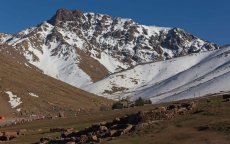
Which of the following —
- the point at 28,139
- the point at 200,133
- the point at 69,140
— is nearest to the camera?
the point at 200,133

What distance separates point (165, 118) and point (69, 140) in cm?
1209

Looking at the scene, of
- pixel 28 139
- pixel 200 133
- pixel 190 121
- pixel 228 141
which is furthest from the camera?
pixel 28 139

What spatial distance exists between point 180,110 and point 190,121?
6.86 meters

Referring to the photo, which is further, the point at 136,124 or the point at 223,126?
the point at 136,124

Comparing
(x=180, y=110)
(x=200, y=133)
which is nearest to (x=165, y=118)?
(x=180, y=110)

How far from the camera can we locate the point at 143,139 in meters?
53.8

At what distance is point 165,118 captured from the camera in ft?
209

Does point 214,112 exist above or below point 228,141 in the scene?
above

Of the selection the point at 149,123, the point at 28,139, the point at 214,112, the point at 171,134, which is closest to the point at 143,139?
the point at 171,134

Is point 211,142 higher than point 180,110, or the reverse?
point 180,110

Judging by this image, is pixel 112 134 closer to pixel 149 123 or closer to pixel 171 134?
pixel 149 123

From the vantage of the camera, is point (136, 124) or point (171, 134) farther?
point (136, 124)

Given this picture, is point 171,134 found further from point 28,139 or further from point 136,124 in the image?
point 28,139

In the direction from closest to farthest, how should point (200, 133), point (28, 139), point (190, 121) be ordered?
point (200, 133)
point (190, 121)
point (28, 139)
